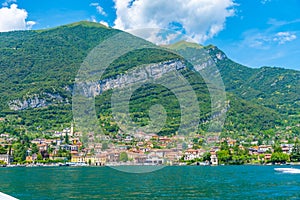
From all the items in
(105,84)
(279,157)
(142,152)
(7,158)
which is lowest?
(279,157)

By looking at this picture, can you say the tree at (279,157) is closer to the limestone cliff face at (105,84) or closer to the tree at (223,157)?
the tree at (223,157)

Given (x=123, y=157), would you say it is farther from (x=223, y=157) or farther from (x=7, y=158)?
(x=7, y=158)

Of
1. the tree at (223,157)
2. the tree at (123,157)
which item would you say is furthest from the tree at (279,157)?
the tree at (123,157)

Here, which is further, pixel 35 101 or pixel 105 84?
pixel 105 84

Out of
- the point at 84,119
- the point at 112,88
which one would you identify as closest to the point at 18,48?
the point at 112,88

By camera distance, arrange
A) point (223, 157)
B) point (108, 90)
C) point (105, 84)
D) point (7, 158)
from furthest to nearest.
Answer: point (105, 84) < point (108, 90) < point (7, 158) < point (223, 157)

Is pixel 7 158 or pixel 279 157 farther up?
pixel 7 158

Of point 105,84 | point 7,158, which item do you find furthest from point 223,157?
point 105,84
